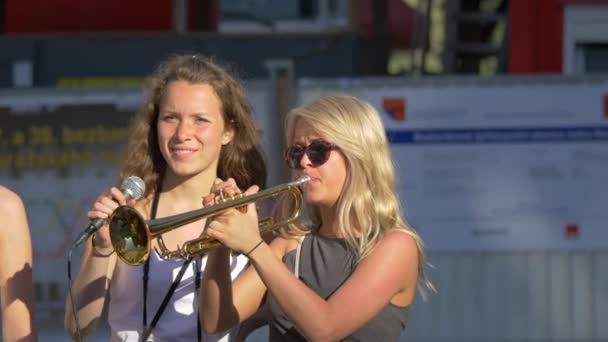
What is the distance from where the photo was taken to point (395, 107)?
9070 mm

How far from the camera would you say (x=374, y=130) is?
4031 millimetres

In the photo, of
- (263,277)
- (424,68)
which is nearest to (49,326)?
(424,68)

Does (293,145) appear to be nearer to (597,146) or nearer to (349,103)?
(349,103)

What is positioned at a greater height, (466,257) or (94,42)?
(94,42)

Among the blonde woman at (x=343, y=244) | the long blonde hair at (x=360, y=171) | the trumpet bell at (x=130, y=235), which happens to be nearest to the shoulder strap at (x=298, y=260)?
the blonde woman at (x=343, y=244)

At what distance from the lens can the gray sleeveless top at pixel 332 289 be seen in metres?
3.96

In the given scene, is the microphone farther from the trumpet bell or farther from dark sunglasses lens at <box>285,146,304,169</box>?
dark sunglasses lens at <box>285,146,304,169</box>

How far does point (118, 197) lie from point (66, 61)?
9356 mm

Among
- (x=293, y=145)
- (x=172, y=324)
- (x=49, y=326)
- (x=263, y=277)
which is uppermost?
(x=293, y=145)

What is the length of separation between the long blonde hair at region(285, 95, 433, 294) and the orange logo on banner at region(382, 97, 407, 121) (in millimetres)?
5002

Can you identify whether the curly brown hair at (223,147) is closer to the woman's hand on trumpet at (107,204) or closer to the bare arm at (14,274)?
the woman's hand on trumpet at (107,204)

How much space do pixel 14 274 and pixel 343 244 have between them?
39.0 inches

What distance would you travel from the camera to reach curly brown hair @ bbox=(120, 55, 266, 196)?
178 inches

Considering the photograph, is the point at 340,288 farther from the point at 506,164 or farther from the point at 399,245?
the point at 506,164
